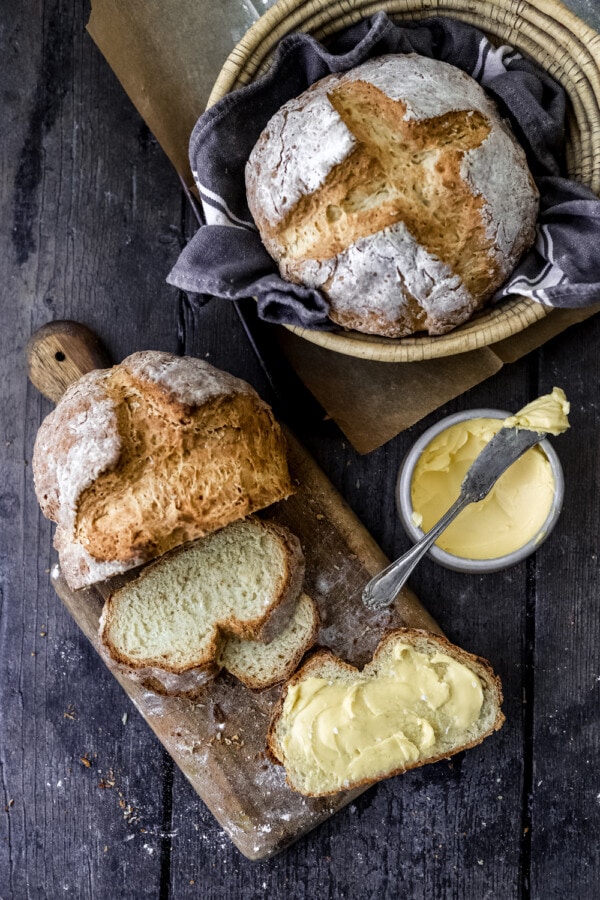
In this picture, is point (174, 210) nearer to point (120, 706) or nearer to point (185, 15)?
point (185, 15)

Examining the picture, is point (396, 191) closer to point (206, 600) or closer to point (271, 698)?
point (206, 600)

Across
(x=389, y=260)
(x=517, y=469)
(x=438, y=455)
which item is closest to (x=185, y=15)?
(x=389, y=260)

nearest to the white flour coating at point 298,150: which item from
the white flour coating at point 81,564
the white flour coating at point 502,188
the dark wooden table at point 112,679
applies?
the white flour coating at point 502,188

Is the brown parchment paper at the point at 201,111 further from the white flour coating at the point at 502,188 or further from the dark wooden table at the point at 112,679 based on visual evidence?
the white flour coating at the point at 502,188

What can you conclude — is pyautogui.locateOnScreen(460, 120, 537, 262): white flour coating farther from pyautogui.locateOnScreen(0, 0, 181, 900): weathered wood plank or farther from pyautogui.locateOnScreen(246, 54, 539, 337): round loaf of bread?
pyautogui.locateOnScreen(0, 0, 181, 900): weathered wood plank

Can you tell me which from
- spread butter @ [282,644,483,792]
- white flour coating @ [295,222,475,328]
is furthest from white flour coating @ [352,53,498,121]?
spread butter @ [282,644,483,792]
